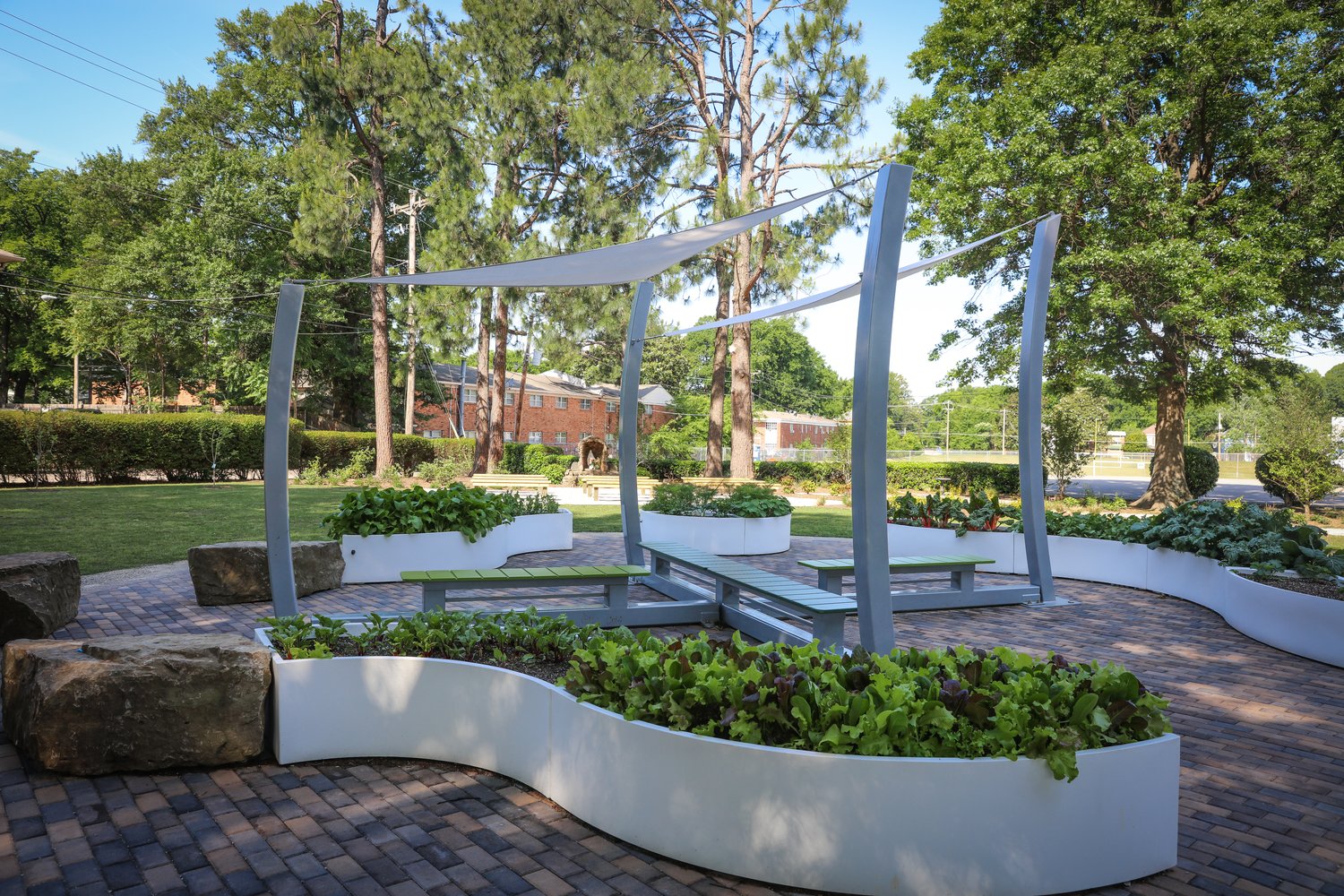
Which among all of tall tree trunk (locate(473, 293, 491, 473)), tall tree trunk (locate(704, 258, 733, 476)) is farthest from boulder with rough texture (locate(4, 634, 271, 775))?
tall tree trunk (locate(473, 293, 491, 473))

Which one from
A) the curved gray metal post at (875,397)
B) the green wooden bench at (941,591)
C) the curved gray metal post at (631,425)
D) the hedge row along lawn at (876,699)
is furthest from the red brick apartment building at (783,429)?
the hedge row along lawn at (876,699)

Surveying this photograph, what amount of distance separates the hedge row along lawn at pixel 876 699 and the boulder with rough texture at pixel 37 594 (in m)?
4.36

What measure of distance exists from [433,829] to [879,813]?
1759 millimetres

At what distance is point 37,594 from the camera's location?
5707mm

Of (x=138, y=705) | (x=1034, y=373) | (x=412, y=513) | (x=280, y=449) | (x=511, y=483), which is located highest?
(x=1034, y=373)

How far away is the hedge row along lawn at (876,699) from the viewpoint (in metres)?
2.83

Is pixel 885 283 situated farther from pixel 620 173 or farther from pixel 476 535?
pixel 620 173

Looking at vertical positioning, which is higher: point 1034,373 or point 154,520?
point 1034,373

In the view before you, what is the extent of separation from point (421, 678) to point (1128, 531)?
28.3 feet

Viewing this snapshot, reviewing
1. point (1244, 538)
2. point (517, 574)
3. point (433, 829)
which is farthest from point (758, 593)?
point (1244, 538)

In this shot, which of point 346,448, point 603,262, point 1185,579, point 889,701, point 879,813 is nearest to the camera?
point 879,813

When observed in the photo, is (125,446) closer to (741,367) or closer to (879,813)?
(741,367)

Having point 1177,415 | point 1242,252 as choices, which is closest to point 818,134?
point 1242,252

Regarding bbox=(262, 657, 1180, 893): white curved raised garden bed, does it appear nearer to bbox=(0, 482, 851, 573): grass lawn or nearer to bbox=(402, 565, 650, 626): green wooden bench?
bbox=(402, 565, 650, 626): green wooden bench
